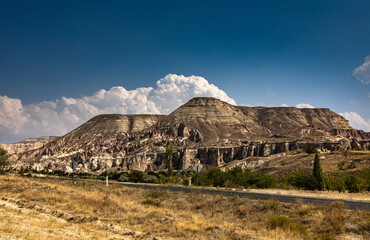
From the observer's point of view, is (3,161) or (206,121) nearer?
(3,161)

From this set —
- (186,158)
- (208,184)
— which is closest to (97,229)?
(208,184)

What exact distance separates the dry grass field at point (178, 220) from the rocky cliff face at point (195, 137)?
87.8m

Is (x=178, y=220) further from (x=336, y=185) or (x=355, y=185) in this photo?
(x=336, y=185)

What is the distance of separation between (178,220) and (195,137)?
414 feet

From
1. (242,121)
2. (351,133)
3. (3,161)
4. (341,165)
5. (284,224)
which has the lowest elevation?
(284,224)

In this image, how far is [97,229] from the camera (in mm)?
10406

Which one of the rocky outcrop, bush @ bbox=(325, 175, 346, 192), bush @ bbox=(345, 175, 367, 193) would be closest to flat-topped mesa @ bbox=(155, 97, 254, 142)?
the rocky outcrop

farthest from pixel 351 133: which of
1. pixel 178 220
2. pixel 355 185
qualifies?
pixel 178 220

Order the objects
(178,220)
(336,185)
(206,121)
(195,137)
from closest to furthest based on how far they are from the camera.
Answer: (178,220) → (336,185) → (195,137) → (206,121)

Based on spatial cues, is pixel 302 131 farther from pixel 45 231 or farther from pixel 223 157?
pixel 45 231

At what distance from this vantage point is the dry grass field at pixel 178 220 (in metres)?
9.71

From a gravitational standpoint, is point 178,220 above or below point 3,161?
below

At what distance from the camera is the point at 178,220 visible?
1219 cm

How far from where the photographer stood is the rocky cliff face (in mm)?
111269
